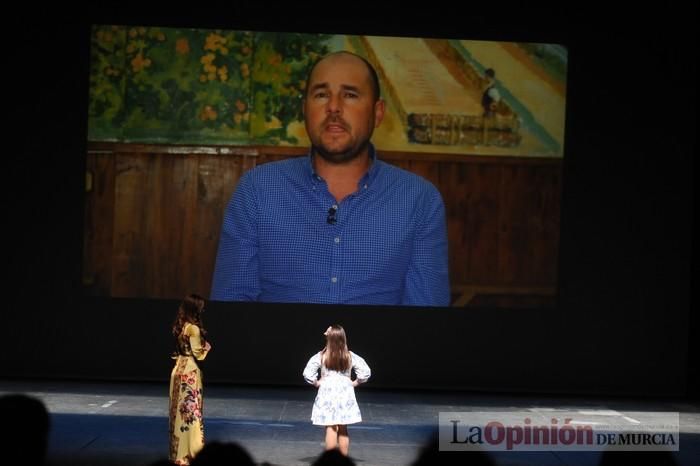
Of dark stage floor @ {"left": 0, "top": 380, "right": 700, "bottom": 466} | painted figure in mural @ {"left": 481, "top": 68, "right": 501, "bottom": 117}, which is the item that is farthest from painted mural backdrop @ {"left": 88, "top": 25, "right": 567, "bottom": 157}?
dark stage floor @ {"left": 0, "top": 380, "right": 700, "bottom": 466}

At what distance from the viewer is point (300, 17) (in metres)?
12.4

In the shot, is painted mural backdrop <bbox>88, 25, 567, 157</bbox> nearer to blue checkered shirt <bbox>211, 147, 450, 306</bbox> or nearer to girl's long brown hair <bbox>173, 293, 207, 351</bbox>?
blue checkered shirt <bbox>211, 147, 450, 306</bbox>

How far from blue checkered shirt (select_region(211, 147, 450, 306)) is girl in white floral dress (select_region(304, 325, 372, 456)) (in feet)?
13.3

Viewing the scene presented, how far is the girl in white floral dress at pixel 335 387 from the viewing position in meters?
7.88

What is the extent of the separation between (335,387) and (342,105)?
4.88 m

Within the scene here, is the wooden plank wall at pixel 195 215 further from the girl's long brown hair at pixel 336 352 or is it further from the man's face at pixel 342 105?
the girl's long brown hair at pixel 336 352

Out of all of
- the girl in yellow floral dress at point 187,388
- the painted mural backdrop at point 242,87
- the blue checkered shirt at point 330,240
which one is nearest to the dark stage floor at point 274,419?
the girl in yellow floral dress at point 187,388

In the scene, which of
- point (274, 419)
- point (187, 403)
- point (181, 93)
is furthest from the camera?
point (181, 93)

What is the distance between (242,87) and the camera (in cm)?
1229

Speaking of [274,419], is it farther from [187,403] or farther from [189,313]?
[189,313]

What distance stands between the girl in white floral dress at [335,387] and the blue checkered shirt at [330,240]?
4042mm

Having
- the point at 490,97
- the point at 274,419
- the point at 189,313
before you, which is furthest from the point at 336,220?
the point at 189,313

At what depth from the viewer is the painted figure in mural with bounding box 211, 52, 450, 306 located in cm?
1208

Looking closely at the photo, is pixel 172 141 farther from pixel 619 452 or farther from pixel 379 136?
pixel 619 452
